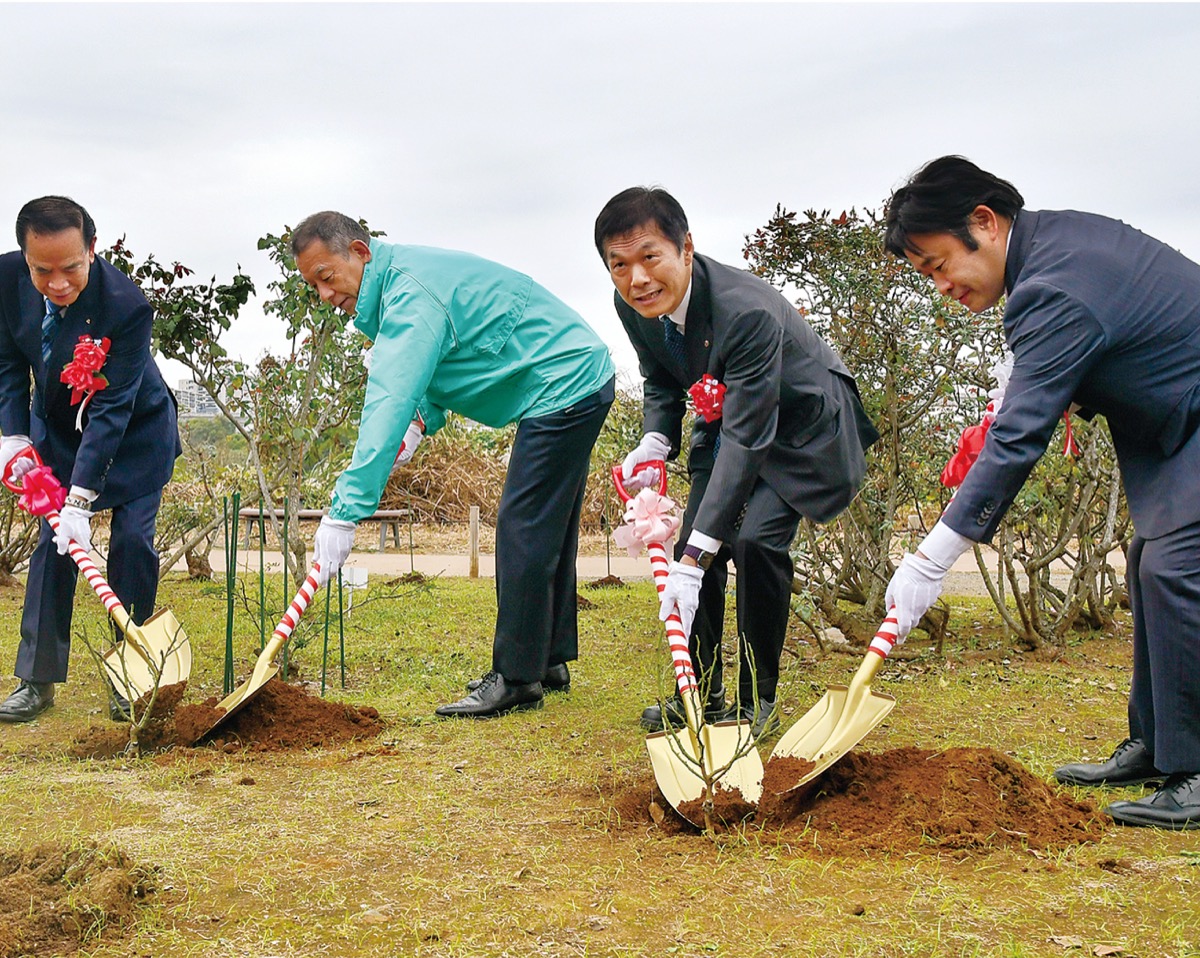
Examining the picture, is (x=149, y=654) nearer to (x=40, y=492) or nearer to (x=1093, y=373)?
(x=40, y=492)

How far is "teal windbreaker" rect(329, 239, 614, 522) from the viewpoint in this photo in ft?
11.9

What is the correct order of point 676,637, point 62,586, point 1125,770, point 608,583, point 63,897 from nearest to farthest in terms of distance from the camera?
point 63,897, point 676,637, point 1125,770, point 62,586, point 608,583

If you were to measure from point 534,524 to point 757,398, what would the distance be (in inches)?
45.8

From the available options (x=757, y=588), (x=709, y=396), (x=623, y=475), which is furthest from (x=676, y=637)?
(x=709, y=396)

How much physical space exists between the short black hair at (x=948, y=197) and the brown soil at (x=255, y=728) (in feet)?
7.82

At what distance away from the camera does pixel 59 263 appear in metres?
3.90

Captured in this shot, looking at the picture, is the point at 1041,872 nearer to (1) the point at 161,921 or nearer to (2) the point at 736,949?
(2) the point at 736,949

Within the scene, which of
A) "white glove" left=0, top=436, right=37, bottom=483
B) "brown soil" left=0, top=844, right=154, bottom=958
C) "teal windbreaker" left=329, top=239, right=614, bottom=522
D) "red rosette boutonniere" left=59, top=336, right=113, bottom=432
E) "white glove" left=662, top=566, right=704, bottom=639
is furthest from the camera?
"white glove" left=0, top=436, right=37, bottom=483

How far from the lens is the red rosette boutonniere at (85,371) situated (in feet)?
13.2

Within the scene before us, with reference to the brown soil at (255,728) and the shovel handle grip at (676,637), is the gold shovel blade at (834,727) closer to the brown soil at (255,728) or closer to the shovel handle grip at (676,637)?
the shovel handle grip at (676,637)

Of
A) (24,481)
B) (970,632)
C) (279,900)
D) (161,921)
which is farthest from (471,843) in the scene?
(970,632)

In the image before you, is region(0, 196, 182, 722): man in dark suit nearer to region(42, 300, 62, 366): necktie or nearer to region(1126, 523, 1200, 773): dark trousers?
region(42, 300, 62, 366): necktie

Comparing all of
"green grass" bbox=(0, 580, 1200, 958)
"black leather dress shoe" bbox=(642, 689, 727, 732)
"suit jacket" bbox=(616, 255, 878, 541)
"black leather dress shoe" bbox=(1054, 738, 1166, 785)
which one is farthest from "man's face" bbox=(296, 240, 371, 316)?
"black leather dress shoe" bbox=(1054, 738, 1166, 785)

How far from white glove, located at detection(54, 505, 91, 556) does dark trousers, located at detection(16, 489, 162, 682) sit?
16cm
